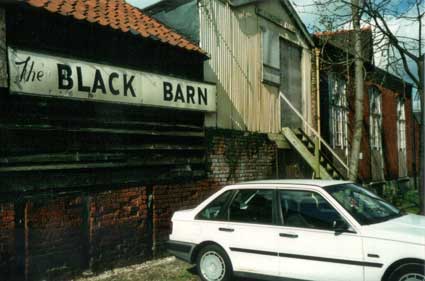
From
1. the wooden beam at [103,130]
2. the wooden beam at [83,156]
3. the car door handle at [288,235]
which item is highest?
the wooden beam at [103,130]

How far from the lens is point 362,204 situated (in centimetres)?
588

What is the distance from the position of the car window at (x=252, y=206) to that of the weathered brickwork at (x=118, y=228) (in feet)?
7.62

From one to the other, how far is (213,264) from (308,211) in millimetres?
1595

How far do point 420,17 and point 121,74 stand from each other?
23.6ft

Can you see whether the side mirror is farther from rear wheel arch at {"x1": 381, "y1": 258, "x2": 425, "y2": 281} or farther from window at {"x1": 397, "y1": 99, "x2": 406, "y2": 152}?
window at {"x1": 397, "y1": 99, "x2": 406, "y2": 152}

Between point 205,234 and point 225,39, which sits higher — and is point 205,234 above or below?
below

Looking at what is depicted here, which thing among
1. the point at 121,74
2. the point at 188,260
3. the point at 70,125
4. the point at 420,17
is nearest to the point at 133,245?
the point at 188,260

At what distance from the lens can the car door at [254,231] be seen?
589 centimetres

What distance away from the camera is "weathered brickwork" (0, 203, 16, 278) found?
20.1ft

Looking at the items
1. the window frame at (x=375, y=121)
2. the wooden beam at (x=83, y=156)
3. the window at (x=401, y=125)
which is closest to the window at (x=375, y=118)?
the window frame at (x=375, y=121)

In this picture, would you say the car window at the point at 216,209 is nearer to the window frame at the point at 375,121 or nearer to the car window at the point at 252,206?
the car window at the point at 252,206

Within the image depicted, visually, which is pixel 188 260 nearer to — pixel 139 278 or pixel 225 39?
pixel 139 278

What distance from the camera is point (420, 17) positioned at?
10.5m

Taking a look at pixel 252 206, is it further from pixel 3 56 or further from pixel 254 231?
pixel 3 56
